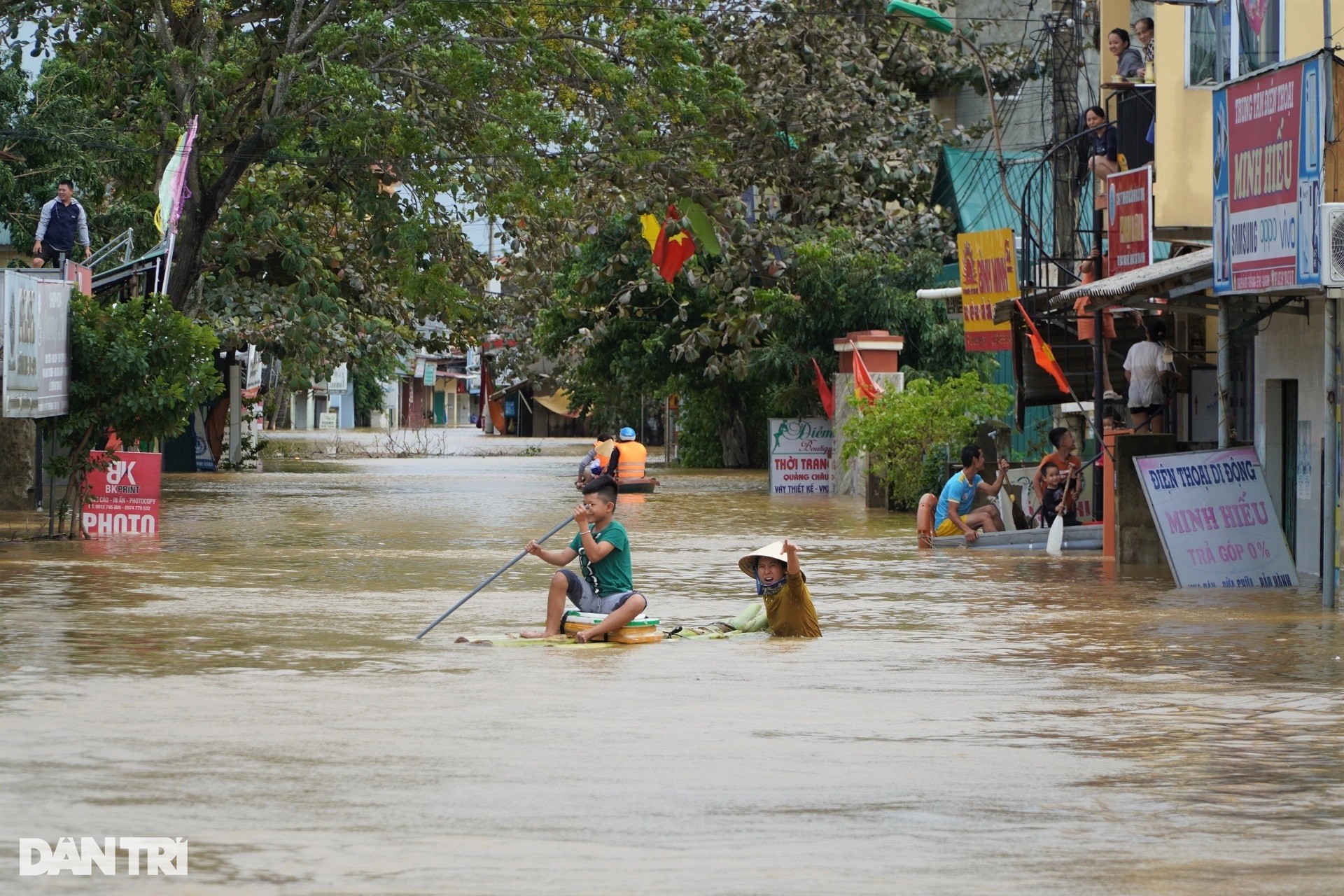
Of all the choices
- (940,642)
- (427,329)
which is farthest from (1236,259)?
(427,329)

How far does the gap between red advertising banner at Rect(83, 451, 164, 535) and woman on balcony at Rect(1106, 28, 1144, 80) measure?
11448 mm

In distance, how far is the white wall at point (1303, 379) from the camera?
16047 mm

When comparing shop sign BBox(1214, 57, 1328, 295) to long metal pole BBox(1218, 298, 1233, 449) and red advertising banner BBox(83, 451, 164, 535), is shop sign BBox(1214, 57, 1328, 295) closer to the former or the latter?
long metal pole BBox(1218, 298, 1233, 449)

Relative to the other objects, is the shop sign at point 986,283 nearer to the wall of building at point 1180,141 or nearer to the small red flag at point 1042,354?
the small red flag at point 1042,354

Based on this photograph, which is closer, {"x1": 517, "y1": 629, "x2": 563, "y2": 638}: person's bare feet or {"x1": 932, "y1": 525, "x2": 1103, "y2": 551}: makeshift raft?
{"x1": 517, "y1": 629, "x2": 563, "y2": 638}: person's bare feet

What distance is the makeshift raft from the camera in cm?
2023

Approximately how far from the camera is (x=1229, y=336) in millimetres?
16109

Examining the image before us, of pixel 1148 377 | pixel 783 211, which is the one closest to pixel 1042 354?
pixel 1148 377

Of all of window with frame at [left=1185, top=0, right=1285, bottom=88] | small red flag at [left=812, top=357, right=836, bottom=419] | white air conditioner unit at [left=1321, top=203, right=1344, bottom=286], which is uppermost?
window with frame at [left=1185, top=0, right=1285, bottom=88]

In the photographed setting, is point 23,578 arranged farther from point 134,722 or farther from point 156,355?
point 134,722

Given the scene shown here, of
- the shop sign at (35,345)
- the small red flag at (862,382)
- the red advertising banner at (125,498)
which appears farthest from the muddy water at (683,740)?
the small red flag at (862,382)

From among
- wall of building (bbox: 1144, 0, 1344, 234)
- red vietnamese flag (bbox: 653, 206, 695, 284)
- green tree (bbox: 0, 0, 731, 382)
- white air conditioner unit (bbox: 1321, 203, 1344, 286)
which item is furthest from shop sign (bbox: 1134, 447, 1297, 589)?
red vietnamese flag (bbox: 653, 206, 695, 284)

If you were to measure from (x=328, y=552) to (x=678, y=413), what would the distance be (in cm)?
3253

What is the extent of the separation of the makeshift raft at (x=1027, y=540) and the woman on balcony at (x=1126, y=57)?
495 cm
